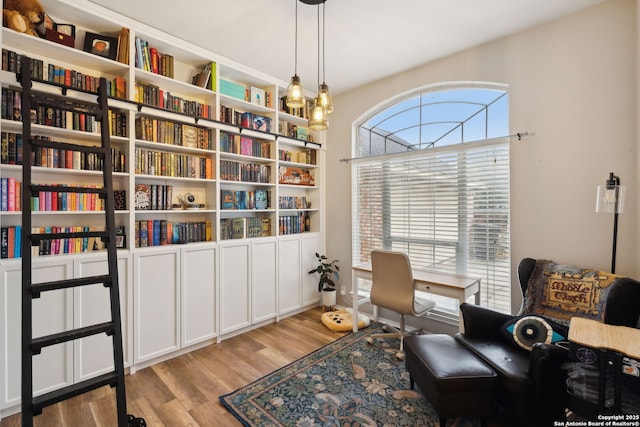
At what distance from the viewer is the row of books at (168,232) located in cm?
258

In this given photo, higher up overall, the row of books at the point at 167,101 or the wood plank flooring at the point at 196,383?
the row of books at the point at 167,101

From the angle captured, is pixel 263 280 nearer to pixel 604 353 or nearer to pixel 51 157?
pixel 51 157

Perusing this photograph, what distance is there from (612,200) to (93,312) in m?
3.84

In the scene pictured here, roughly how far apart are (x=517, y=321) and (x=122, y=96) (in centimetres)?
→ 353

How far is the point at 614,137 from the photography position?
2.21 m

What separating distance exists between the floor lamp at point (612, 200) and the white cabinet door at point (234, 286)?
306 cm

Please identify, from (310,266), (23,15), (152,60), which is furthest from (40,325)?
(310,266)

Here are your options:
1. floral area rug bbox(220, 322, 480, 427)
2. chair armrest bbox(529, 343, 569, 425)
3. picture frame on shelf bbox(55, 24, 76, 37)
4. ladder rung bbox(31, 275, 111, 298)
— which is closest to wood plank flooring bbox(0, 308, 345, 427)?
floral area rug bbox(220, 322, 480, 427)

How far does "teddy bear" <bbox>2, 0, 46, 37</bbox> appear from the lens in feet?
6.47

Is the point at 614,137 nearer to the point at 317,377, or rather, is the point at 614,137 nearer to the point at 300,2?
the point at 300,2

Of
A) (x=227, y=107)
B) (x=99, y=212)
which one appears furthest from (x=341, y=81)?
(x=99, y=212)

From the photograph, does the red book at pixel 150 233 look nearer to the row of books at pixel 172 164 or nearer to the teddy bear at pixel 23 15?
the row of books at pixel 172 164

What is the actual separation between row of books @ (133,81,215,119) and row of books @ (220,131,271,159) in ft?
Result: 0.89

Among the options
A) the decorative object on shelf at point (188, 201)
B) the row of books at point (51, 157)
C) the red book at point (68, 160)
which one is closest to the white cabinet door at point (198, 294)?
the decorative object on shelf at point (188, 201)
